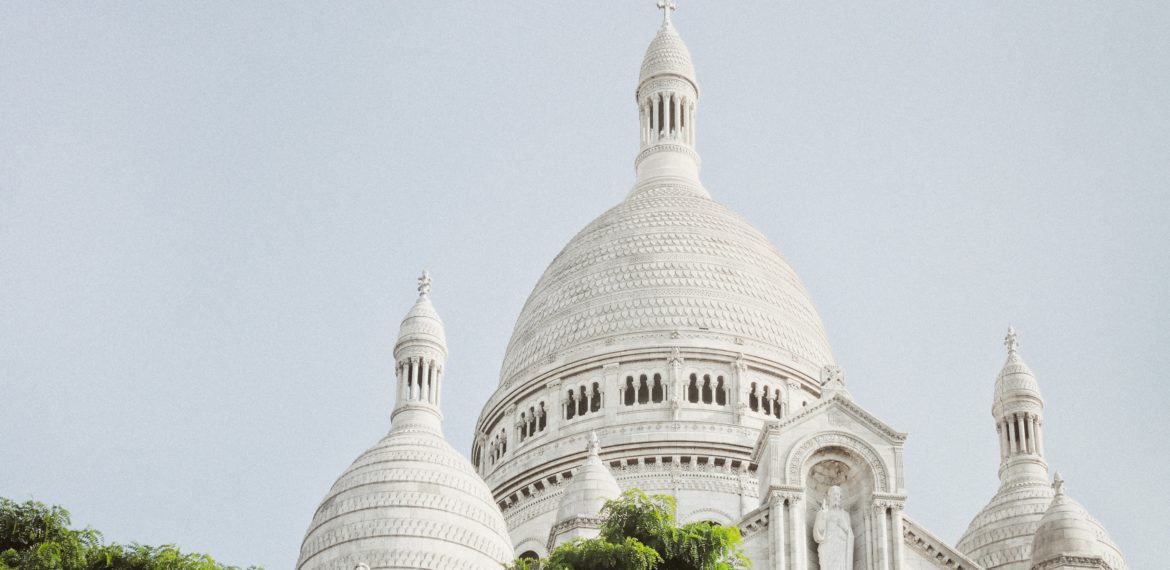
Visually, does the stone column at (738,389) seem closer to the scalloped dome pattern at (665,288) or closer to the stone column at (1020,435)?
the scalloped dome pattern at (665,288)

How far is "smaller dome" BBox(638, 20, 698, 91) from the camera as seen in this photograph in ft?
276

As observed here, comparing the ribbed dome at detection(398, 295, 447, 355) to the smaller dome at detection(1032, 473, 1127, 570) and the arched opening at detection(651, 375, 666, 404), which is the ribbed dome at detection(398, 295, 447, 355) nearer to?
the arched opening at detection(651, 375, 666, 404)

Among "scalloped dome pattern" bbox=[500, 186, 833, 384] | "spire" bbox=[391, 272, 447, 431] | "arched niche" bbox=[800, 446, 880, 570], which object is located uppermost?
"scalloped dome pattern" bbox=[500, 186, 833, 384]

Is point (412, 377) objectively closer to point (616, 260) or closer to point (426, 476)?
point (426, 476)

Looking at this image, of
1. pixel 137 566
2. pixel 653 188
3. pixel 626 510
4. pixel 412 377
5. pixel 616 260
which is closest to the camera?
pixel 137 566

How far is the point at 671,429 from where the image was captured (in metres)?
67.8

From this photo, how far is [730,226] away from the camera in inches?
3012

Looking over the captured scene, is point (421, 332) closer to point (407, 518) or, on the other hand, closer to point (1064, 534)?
point (407, 518)

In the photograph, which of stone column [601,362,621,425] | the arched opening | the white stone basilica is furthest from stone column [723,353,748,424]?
stone column [601,362,621,425]

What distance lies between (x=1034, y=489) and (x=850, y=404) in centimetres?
1506

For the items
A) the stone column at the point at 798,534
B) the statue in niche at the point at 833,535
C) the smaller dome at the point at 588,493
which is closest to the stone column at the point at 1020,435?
the smaller dome at the point at 588,493

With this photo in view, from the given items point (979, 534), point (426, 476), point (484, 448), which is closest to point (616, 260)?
point (484, 448)

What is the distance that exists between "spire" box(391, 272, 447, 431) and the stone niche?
1048 centimetres

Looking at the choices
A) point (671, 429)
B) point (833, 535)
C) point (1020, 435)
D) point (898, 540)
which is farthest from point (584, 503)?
point (1020, 435)
